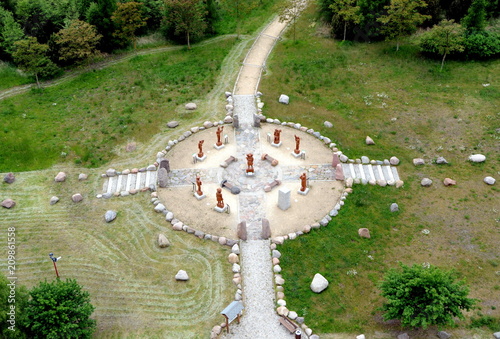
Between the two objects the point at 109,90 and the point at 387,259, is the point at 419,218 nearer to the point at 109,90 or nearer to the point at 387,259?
the point at 387,259

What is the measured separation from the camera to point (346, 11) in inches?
2175

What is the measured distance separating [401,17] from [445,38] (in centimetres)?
562

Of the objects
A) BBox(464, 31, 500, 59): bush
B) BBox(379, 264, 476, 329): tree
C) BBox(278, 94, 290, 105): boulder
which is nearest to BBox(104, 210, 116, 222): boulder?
BBox(379, 264, 476, 329): tree

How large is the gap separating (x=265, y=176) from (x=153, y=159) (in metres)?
10.1

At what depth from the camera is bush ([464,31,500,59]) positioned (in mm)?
53219

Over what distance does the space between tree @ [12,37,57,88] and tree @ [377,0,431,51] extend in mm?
38247

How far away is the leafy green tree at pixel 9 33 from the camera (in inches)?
2099

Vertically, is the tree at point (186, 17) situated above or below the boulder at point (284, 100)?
above

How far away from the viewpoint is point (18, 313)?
24.8 m

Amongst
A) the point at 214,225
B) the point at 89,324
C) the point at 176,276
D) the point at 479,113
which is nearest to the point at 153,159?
the point at 214,225

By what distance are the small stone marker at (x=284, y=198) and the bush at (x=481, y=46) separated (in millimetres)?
32733

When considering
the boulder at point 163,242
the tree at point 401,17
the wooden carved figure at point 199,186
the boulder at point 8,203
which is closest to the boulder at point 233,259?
the boulder at point 163,242

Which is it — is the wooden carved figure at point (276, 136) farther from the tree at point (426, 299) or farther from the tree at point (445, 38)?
the tree at point (445, 38)

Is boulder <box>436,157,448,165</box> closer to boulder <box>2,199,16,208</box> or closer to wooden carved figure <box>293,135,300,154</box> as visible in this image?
wooden carved figure <box>293,135,300,154</box>
